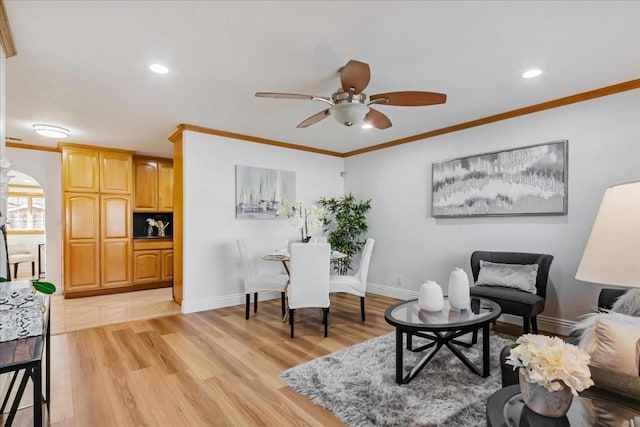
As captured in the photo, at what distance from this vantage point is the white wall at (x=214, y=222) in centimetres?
420

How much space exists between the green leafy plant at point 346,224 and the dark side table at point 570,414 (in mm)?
3923

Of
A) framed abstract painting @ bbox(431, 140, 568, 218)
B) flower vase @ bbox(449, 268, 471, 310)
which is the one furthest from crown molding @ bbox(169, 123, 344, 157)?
flower vase @ bbox(449, 268, 471, 310)

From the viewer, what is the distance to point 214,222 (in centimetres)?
442

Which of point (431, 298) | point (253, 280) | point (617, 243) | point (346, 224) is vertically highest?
point (617, 243)

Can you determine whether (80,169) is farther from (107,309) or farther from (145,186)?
(107,309)

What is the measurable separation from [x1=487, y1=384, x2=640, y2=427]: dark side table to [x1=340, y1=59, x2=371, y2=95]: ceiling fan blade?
196cm

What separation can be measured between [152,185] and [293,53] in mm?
4739

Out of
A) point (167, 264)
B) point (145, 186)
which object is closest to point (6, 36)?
point (145, 186)

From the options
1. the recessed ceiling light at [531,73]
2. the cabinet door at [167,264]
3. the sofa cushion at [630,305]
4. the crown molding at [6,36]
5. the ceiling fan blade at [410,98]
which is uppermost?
the recessed ceiling light at [531,73]

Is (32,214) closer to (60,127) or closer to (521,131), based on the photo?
(60,127)

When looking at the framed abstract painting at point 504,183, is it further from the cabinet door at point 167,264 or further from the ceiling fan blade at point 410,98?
the cabinet door at point 167,264

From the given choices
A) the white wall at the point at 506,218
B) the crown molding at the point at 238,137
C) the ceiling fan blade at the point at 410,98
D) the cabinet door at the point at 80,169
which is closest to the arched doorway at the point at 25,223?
the cabinet door at the point at 80,169

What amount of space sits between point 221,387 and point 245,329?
1.23 meters

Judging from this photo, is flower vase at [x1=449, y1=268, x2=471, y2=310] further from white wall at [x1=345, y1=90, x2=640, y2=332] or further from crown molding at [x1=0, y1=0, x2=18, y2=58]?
crown molding at [x1=0, y1=0, x2=18, y2=58]
